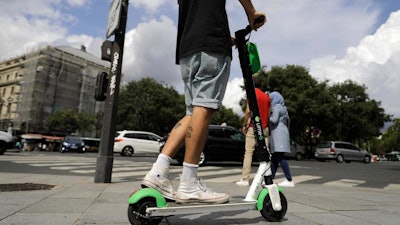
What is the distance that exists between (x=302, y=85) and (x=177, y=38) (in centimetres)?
3323

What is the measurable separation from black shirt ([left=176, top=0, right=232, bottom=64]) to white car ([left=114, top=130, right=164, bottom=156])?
19.3m

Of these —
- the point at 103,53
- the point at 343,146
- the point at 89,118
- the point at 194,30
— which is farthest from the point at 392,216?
the point at 89,118

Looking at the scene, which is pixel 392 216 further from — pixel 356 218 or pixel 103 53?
pixel 103 53

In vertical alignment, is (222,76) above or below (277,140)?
above

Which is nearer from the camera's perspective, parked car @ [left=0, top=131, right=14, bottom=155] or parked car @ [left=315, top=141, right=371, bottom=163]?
parked car @ [left=0, top=131, right=14, bottom=155]

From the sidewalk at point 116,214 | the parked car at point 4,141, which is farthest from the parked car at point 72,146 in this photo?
the sidewalk at point 116,214

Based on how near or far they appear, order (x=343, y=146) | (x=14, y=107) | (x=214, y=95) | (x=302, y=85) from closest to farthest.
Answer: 1. (x=214, y=95)
2. (x=343, y=146)
3. (x=302, y=85)
4. (x=14, y=107)

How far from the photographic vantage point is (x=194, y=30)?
94.8 inches

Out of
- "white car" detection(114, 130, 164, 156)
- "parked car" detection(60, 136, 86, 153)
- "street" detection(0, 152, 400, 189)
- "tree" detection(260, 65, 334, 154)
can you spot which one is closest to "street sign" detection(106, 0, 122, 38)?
"street" detection(0, 152, 400, 189)

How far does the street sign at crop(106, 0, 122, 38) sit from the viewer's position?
5756 mm

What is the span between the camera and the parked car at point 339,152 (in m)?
26.7

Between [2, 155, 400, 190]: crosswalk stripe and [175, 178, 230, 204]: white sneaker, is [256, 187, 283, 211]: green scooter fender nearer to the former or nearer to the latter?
[175, 178, 230, 204]: white sneaker

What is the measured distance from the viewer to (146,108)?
44.4m

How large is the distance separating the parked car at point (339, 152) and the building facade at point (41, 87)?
52.0m
